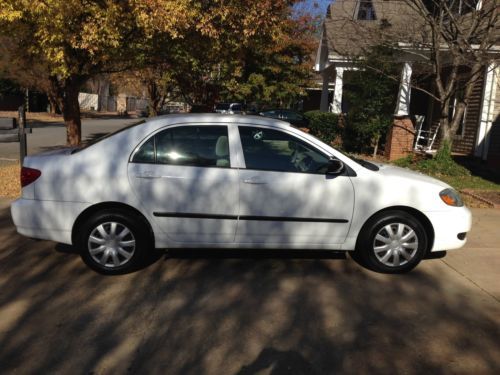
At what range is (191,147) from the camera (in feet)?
16.6

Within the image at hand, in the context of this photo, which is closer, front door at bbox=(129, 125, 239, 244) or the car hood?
front door at bbox=(129, 125, 239, 244)

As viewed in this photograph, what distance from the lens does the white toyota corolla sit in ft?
16.1

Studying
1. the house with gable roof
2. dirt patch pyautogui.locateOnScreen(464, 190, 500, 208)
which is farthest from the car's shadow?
the house with gable roof

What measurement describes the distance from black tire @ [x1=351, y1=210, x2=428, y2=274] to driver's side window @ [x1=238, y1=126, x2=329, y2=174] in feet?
2.56

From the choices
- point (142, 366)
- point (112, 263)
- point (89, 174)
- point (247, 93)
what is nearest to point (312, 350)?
point (142, 366)

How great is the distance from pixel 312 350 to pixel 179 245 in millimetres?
1913

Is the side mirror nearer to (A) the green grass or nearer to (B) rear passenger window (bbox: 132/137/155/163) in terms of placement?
(B) rear passenger window (bbox: 132/137/155/163)

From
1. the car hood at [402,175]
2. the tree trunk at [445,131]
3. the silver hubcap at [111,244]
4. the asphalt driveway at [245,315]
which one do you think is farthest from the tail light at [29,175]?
the tree trunk at [445,131]

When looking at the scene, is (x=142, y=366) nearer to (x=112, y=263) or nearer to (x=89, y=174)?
(x=112, y=263)

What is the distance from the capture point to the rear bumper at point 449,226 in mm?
5133

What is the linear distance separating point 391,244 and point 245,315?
181 centimetres

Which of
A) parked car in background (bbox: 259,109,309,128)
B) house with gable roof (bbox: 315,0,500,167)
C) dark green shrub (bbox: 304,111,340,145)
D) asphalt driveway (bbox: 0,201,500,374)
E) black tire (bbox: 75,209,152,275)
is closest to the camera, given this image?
asphalt driveway (bbox: 0,201,500,374)

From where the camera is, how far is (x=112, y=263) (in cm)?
498

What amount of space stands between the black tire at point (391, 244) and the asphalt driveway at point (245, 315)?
178 mm
